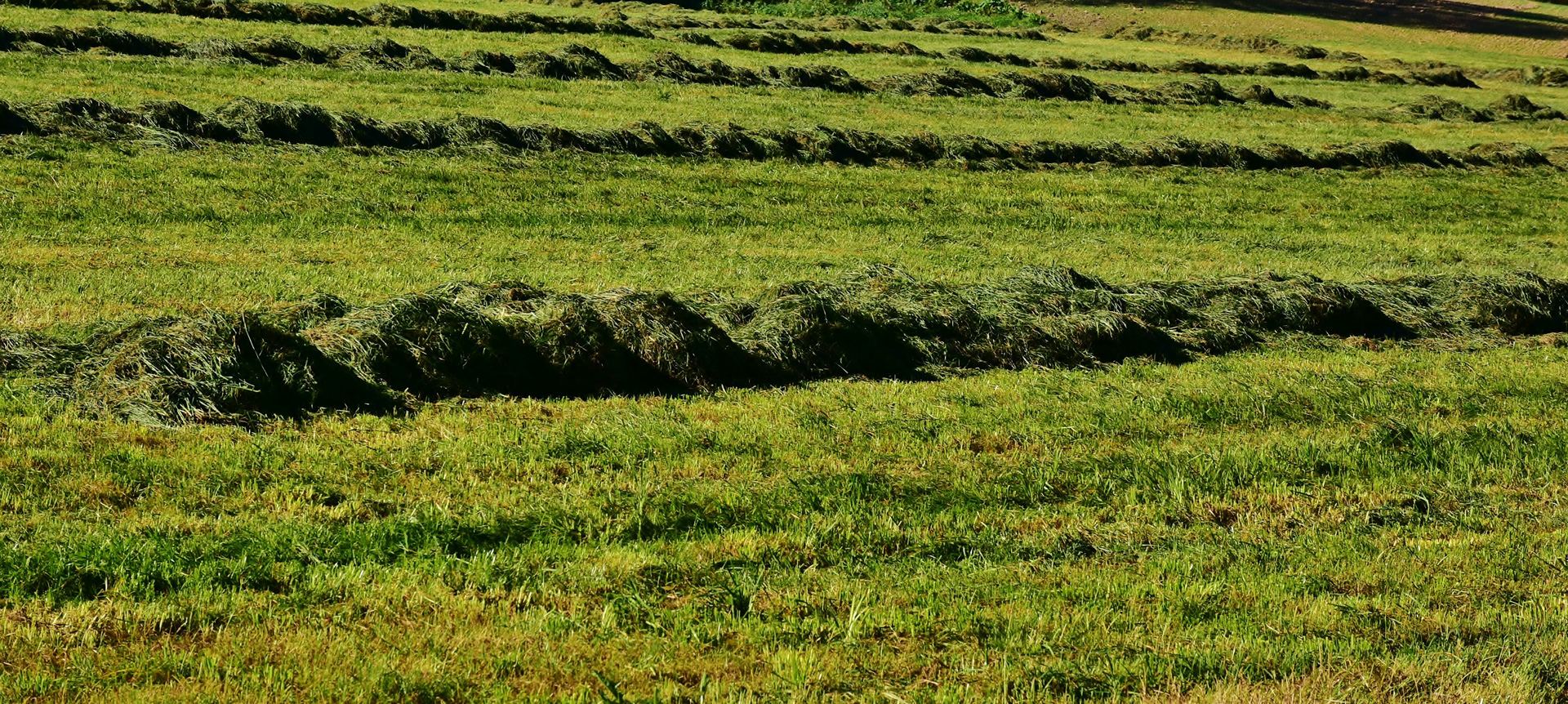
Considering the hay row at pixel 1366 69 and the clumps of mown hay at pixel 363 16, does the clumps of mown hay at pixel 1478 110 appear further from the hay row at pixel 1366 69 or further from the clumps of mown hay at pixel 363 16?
the clumps of mown hay at pixel 363 16

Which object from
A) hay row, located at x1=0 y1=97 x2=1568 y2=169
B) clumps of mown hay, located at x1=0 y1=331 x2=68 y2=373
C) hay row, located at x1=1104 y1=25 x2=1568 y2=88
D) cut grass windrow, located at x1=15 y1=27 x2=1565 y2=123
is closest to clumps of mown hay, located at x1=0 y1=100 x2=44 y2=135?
hay row, located at x1=0 y1=97 x2=1568 y2=169

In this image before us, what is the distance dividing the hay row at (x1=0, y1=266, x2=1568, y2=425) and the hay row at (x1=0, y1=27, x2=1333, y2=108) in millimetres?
16970

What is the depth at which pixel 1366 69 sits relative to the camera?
150ft

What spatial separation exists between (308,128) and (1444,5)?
264 ft

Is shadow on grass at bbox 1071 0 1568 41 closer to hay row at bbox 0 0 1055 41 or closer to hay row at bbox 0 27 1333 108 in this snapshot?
hay row at bbox 0 0 1055 41

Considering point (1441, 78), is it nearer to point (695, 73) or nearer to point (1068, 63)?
point (1068, 63)

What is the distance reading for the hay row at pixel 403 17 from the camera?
29.0 meters

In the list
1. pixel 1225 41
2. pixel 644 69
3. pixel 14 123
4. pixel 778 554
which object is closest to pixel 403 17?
pixel 644 69

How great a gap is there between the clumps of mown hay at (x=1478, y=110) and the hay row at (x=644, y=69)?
2.44 m

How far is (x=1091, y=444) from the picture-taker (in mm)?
7977

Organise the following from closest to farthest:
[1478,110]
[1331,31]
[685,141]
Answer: [685,141] → [1478,110] → [1331,31]

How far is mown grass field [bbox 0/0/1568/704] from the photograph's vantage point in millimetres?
4828

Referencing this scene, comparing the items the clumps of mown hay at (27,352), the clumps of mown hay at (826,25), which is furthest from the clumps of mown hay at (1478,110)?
the clumps of mown hay at (27,352)

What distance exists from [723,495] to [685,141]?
13.8 meters
